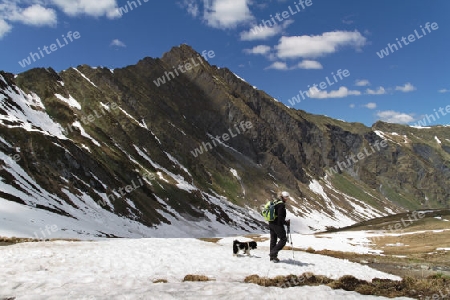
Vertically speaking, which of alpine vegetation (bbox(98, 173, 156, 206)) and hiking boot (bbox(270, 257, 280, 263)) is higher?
alpine vegetation (bbox(98, 173, 156, 206))

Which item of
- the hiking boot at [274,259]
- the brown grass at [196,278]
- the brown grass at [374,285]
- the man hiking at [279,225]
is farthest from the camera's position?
the hiking boot at [274,259]

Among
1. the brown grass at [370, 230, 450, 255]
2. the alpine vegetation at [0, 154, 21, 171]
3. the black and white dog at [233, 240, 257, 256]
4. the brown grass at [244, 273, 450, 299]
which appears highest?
the alpine vegetation at [0, 154, 21, 171]

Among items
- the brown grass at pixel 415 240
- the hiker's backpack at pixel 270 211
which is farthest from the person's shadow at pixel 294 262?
the brown grass at pixel 415 240

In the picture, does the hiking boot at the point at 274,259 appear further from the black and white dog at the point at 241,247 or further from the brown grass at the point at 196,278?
the brown grass at the point at 196,278

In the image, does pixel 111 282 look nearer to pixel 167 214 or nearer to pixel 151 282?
pixel 151 282

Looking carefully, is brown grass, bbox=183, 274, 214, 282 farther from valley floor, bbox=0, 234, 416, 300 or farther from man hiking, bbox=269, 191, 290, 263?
man hiking, bbox=269, 191, 290, 263

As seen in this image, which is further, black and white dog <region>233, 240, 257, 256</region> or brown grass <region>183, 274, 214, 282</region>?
black and white dog <region>233, 240, 257, 256</region>

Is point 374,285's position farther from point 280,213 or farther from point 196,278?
point 196,278

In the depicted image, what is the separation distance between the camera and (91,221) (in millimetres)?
71562

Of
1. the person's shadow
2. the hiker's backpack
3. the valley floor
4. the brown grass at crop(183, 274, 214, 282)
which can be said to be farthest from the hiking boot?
the brown grass at crop(183, 274, 214, 282)

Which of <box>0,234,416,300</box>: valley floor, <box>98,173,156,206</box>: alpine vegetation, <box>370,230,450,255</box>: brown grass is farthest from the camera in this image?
<box>98,173,156,206</box>: alpine vegetation

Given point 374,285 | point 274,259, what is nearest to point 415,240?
point 274,259

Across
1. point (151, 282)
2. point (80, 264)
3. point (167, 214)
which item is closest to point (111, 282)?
point (151, 282)

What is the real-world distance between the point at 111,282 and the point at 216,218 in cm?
13952
